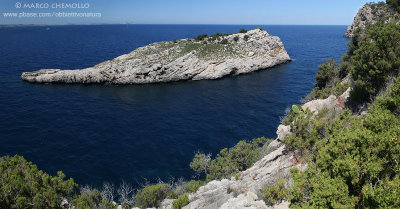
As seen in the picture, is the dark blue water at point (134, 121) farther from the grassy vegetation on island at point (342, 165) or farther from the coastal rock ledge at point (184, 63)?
the grassy vegetation on island at point (342, 165)

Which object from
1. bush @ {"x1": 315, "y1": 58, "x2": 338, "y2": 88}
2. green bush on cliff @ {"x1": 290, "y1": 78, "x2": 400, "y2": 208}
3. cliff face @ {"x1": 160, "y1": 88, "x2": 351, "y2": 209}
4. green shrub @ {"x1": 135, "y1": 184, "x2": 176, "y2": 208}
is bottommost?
green shrub @ {"x1": 135, "y1": 184, "x2": 176, "y2": 208}

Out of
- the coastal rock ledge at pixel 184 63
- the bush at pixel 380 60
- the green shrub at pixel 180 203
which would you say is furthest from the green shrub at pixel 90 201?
the coastal rock ledge at pixel 184 63

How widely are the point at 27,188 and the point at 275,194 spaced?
14462 mm

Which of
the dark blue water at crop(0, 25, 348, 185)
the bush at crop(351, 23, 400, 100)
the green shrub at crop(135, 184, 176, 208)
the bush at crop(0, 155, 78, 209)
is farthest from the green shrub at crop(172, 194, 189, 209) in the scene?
the bush at crop(351, 23, 400, 100)

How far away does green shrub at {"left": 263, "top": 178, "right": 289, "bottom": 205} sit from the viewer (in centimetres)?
1296

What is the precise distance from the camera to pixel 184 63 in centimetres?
7462

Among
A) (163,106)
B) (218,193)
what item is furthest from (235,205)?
(163,106)

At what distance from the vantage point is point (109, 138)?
3959 centimetres

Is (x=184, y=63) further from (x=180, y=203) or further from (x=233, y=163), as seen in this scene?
(x=180, y=203)

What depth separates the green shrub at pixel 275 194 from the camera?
12961mm

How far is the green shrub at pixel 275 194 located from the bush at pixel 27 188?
12583 mm

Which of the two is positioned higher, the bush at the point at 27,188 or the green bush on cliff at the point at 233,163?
the bush at the point at 27,188

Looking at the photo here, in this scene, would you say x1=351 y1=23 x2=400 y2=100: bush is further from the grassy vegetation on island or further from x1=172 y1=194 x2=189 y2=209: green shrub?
x1=172 y1=194 x2=189 y2=209: green shrub

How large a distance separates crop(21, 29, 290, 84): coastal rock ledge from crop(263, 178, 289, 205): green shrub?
201 ft
